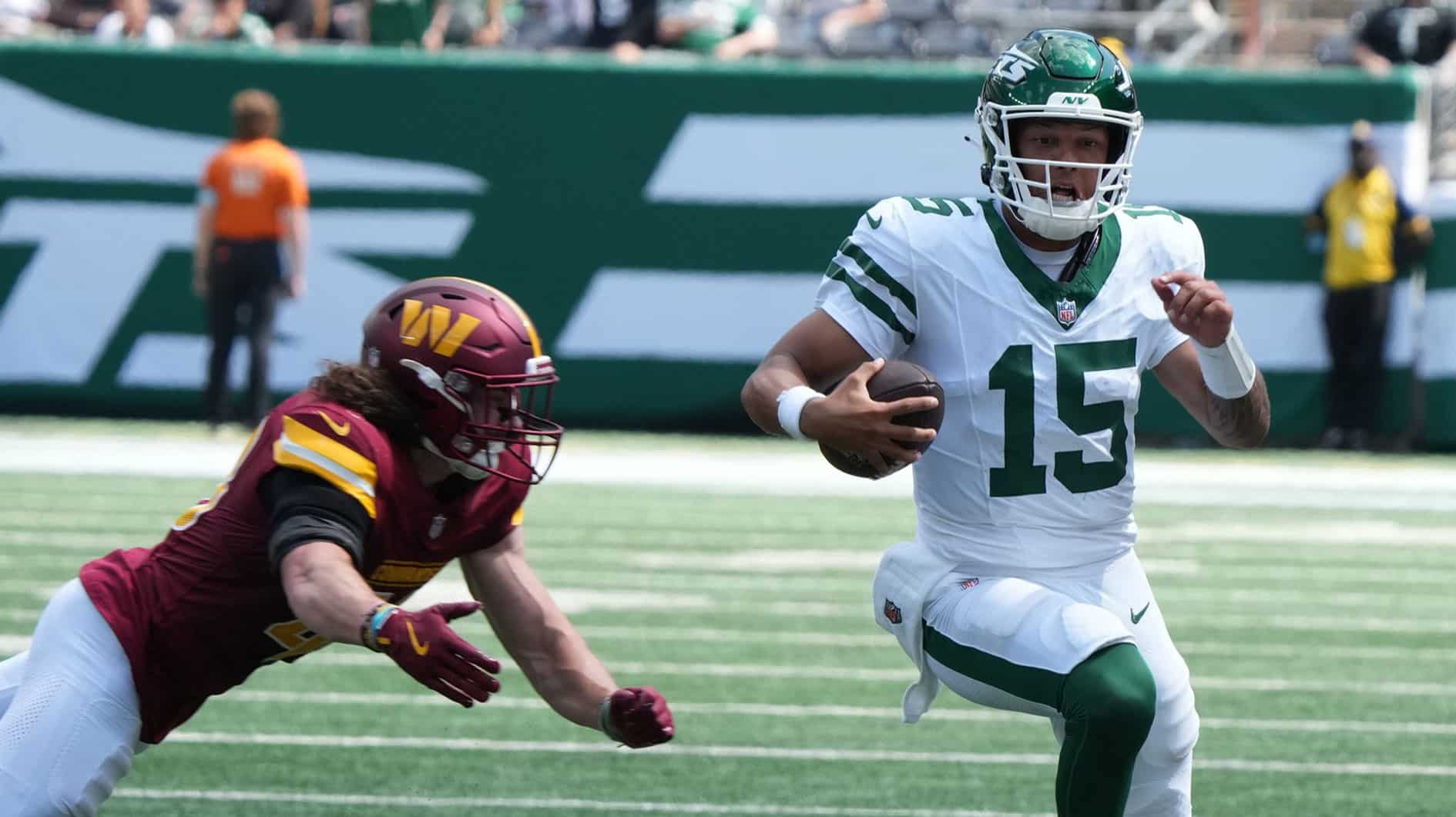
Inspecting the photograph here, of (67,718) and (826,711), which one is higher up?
(67,718)

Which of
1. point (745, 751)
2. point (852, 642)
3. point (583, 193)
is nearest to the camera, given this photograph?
point (745, 751)

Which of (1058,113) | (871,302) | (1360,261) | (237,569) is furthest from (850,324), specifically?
(1360,261)

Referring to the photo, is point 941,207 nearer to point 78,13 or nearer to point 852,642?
point 852,642

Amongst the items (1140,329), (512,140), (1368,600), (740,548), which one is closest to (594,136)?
(512,140)

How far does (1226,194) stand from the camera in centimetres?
1194

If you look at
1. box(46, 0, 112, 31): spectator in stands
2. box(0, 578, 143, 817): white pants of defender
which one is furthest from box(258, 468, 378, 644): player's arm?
box(46, 0, 112, 31): spectator in stands

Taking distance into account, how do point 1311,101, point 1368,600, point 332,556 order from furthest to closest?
point 1311,101 < point 1368,600 < point 332,556

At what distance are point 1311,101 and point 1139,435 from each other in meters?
2.01

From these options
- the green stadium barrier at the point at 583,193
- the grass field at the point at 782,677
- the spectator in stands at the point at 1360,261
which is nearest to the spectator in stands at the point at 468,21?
the green stadium barrier at the point at 583,193

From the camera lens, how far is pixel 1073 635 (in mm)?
3459

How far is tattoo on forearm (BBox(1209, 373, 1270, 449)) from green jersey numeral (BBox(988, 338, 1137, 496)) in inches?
8.3

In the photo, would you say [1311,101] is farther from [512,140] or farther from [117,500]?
[117,500]

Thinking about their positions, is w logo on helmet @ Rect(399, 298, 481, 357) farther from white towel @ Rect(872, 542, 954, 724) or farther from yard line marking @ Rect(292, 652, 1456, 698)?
yard line marking @ Rect(292, 652, 1456, 698)

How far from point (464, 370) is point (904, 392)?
708mm
